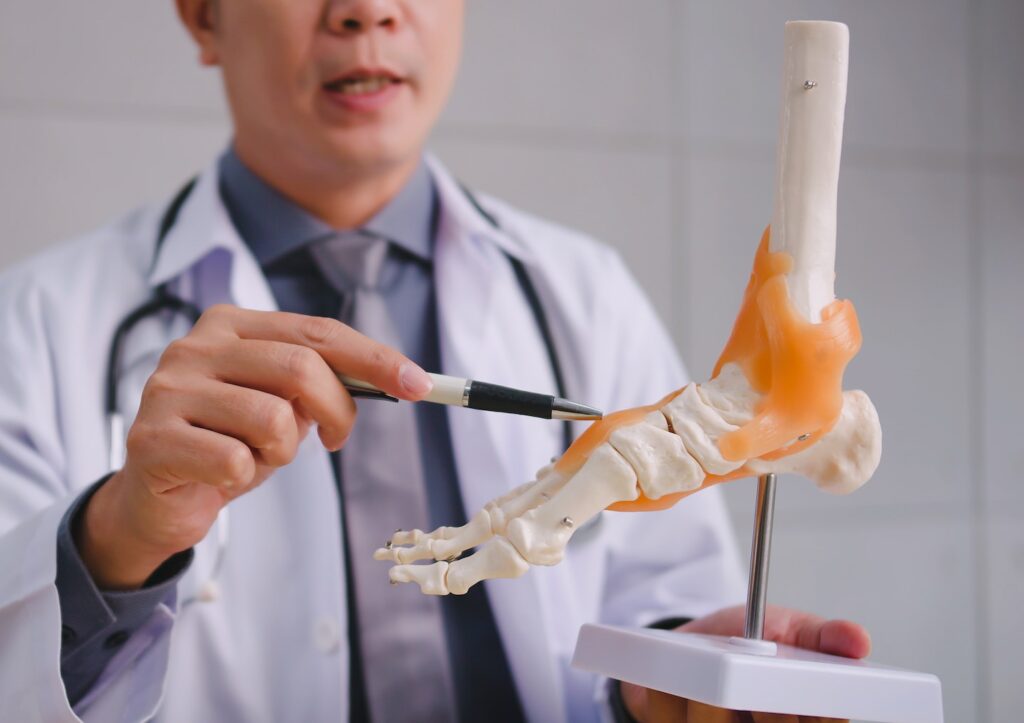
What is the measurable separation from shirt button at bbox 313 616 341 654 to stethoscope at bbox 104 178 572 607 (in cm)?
11

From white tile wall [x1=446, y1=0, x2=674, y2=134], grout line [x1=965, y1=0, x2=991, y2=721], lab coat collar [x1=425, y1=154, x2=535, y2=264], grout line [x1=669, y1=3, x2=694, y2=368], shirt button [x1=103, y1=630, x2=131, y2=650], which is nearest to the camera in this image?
shirt button [x1=103, y1=630, x2=131, y2=650]

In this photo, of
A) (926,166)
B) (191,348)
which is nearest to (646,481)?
(191,348)

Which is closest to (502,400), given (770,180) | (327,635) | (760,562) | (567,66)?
(760,562)

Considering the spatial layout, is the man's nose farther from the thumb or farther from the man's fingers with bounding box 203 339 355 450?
the thumb

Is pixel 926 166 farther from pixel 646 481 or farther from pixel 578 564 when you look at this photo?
pixel 646 481

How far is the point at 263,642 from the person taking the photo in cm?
107

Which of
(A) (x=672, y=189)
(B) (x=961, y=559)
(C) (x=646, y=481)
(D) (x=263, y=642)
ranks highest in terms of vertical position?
(A) (x=672, y=189)

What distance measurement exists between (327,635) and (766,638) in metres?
0.44

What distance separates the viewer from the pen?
67cm

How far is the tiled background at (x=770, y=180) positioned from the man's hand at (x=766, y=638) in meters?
0.83

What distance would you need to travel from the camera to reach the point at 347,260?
1.19 metres

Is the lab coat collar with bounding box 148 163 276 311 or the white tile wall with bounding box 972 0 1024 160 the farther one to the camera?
the white tile wall with bounding box 972 0 1024 160

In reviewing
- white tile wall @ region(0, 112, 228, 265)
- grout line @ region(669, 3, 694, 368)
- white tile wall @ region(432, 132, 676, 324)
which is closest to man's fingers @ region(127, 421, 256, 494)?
white tile wall @ region(0, 112, 228, 265)

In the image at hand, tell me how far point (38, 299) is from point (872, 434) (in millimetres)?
871
